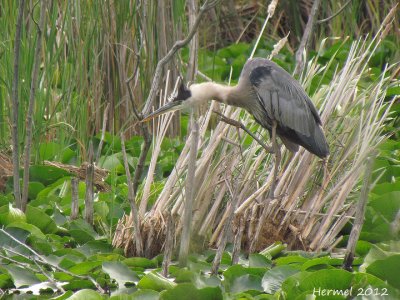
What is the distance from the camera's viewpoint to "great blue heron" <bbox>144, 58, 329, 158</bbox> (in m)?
5.02

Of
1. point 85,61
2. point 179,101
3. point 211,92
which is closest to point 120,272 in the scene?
point 179,101

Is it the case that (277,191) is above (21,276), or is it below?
above

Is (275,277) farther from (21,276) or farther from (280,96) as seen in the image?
(280,96)

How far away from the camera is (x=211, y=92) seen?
511cm

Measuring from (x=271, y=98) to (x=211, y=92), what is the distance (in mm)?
370

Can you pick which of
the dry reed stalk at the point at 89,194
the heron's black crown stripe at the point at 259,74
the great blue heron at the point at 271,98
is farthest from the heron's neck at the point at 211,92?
the dry reed stalk at the point at 89,194

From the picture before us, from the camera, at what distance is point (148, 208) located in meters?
4.80

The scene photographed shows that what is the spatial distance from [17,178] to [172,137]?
188 centimetres

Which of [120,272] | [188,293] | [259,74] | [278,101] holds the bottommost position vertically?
[120,272]

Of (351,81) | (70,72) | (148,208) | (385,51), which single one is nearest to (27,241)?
(148,208)

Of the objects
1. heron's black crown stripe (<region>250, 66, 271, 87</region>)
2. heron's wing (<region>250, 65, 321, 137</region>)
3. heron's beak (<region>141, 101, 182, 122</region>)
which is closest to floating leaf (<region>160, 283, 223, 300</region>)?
heron's beak (<region>141, 101, 182, 122</region>)

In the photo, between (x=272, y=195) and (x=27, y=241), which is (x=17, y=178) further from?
(x=272, y=195)

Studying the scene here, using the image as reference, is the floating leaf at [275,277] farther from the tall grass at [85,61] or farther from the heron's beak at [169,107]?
the tall grass at [85,61]

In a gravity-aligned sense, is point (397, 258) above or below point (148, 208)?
above
